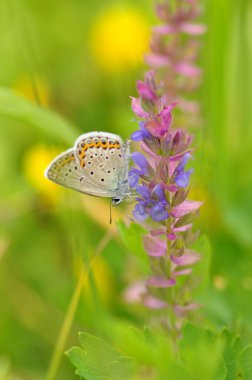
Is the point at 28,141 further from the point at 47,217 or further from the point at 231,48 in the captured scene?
the point at 231,48

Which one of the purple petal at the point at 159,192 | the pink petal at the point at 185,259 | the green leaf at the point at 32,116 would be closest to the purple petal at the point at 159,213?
the purple petal at the point at 159,192

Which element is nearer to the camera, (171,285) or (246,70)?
(171,285)

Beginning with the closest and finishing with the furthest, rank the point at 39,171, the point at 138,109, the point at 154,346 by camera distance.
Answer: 1. the point at 154,346
2. the point at 138,109
3. the point at 39,171

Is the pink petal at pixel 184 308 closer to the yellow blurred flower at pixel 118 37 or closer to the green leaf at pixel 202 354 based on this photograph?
the green leaf at pixel 202 354

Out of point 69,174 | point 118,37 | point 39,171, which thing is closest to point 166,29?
point 69,174

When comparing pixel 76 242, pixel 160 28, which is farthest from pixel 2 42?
pixel 76 242

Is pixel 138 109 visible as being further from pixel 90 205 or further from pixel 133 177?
pixel 90 205
